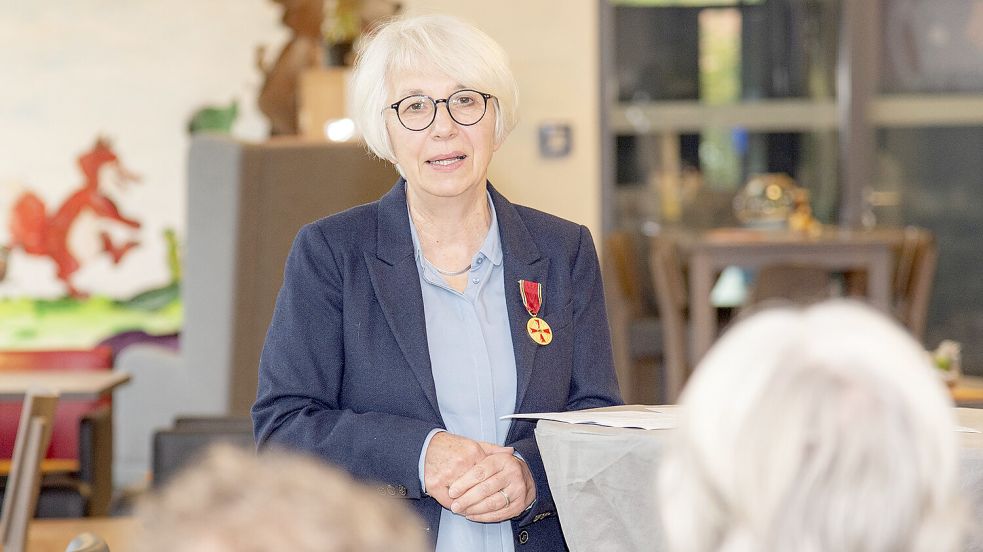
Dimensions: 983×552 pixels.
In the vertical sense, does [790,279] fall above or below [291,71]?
below

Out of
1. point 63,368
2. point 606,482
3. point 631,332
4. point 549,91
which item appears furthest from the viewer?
point 549,91

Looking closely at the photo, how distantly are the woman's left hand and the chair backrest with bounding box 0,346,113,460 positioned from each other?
194 inches

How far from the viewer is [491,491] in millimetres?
1865

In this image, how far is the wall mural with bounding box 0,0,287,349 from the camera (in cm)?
755

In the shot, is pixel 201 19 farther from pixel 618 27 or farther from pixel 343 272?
pixel 343 272

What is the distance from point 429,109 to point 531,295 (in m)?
0.34

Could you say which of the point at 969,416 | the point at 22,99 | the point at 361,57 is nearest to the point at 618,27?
the point at 22,99

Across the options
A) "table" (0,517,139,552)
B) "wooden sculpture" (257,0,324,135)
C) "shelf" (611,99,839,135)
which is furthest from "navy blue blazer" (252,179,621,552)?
"shelf" (611,99,839,135)

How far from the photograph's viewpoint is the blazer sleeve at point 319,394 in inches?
75.5

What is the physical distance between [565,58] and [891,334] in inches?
264

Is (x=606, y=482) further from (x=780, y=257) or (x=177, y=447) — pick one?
(x=780, y=257)

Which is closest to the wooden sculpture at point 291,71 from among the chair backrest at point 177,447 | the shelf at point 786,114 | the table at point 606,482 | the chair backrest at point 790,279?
the shelf at point 786,114

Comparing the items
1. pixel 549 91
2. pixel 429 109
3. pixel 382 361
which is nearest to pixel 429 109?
pixel 429 109

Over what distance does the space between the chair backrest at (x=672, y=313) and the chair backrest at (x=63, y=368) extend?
9.44ft
